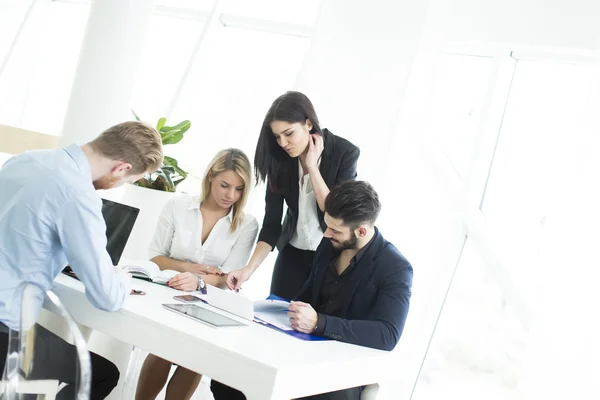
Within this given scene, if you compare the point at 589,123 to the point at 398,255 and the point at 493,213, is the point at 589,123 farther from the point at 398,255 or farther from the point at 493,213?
the point at 398,255

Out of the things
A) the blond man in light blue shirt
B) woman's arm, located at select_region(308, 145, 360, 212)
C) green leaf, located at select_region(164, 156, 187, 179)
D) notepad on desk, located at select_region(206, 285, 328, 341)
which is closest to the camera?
the blond man in light blue shirt

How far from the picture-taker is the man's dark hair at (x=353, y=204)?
2445mm

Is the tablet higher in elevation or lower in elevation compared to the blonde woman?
lower

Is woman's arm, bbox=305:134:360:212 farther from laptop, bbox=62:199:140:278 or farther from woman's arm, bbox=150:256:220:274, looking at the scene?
laptop, bbox=62:199:140:278

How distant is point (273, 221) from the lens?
307 cm

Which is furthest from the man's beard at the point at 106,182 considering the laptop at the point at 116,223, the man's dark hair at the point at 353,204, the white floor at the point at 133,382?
the white floor at the point at 133,382

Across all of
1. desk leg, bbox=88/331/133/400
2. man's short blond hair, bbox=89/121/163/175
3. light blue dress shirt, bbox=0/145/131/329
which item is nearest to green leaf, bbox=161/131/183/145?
desk leg, bbox=88/331/133/400

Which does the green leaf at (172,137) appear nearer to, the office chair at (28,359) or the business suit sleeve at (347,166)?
the business suit sleeve at (347,166)

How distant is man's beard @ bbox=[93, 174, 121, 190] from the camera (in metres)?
2.13

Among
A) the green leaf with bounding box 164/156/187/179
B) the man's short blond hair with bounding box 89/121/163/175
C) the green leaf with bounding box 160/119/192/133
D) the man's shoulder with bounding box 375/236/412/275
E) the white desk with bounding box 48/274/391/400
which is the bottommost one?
the white desk with bounding box 48/274/391/400

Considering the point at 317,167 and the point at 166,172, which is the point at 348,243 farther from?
the point at 166,172

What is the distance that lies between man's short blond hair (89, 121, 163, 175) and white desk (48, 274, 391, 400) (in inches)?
17.9

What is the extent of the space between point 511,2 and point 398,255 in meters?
1.74

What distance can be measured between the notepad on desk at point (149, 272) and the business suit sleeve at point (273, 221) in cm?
49
